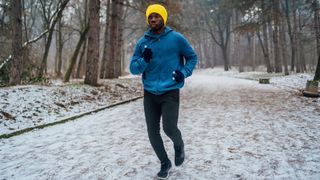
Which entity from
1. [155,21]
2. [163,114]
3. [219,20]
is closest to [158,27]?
[155,21]

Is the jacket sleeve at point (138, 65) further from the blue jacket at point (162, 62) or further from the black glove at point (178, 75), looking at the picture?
the black glove at point (178, 75)

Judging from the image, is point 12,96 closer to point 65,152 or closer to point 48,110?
point 48,110

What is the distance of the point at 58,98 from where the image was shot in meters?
10.4

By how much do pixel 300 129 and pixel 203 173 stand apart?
3453 millimetres

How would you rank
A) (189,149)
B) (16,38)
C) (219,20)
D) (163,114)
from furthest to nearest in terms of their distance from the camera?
1. (219,20)
2. (16,38)
3. (189,149)
4. (163,114)

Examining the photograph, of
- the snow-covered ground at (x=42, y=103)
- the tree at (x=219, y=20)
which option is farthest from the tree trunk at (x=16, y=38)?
the tree at (x=219, y=20)

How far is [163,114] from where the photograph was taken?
3.80 m

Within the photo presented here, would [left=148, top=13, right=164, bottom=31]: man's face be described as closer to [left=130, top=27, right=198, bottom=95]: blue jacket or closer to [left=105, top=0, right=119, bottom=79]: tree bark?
[left=130, top=27, right=198, bottom=95]: blue jacket

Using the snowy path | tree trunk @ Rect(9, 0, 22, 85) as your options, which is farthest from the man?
tree trunk @ Rect(9, 0, 22, 85)

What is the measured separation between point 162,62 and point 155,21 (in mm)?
472

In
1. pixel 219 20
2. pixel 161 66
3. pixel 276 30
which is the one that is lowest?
pixel 161 66

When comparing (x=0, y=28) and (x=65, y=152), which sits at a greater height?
(x=0, y=28)

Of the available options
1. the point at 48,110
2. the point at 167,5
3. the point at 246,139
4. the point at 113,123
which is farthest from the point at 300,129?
the point at 167,5

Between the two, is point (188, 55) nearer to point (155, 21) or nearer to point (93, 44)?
point (155, 21)
